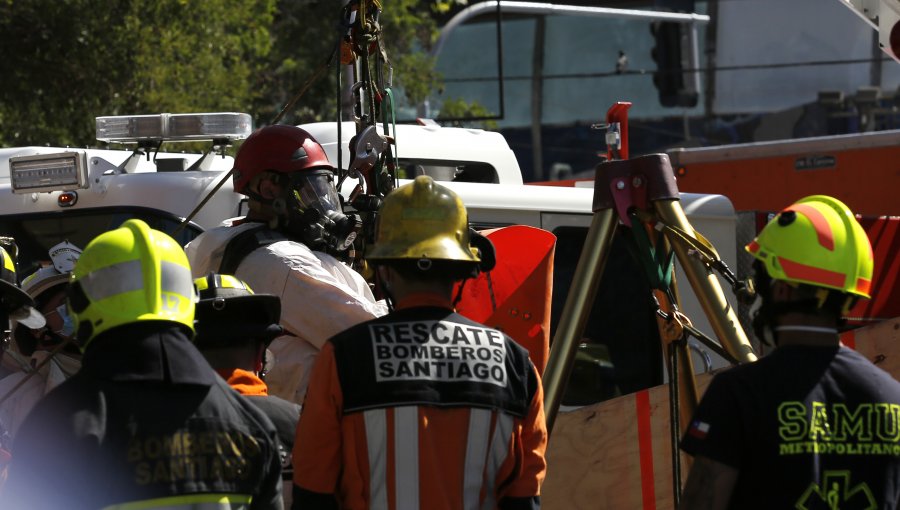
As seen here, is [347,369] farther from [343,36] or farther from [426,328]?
[343,36]

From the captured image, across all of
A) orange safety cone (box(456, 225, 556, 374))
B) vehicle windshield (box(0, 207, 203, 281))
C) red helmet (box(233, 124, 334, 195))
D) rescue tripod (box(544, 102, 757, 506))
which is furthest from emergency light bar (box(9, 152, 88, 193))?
rescue tripod (box(544, 102, 757, 506))

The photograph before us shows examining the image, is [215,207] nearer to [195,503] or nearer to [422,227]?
[422,227]

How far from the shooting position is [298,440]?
3.34 m

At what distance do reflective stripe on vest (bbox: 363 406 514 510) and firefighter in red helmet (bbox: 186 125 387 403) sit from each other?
50.8 inches

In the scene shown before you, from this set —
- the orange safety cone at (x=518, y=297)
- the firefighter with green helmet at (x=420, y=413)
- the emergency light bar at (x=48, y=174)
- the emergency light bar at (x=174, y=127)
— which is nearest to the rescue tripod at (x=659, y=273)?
the orange safety cone at (x=518, y=297)

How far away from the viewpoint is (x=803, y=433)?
3227mm

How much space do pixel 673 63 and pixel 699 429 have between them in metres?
16.8

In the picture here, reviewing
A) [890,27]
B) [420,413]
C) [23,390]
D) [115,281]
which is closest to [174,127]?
[23,390]

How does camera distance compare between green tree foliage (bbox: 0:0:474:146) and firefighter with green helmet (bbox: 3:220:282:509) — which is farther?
green tree foliage (bbox: 0:0:474:146)

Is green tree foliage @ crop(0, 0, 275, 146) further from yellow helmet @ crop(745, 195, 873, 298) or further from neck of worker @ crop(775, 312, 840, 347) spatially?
neck of worker @ crop(775, 312, 840, 347)

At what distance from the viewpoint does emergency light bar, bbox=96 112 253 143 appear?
654 centimetres

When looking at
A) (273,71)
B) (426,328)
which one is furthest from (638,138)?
(426,328)

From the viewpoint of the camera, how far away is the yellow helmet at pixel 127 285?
296 centimetres

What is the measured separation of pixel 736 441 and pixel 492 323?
1958 millimetres
